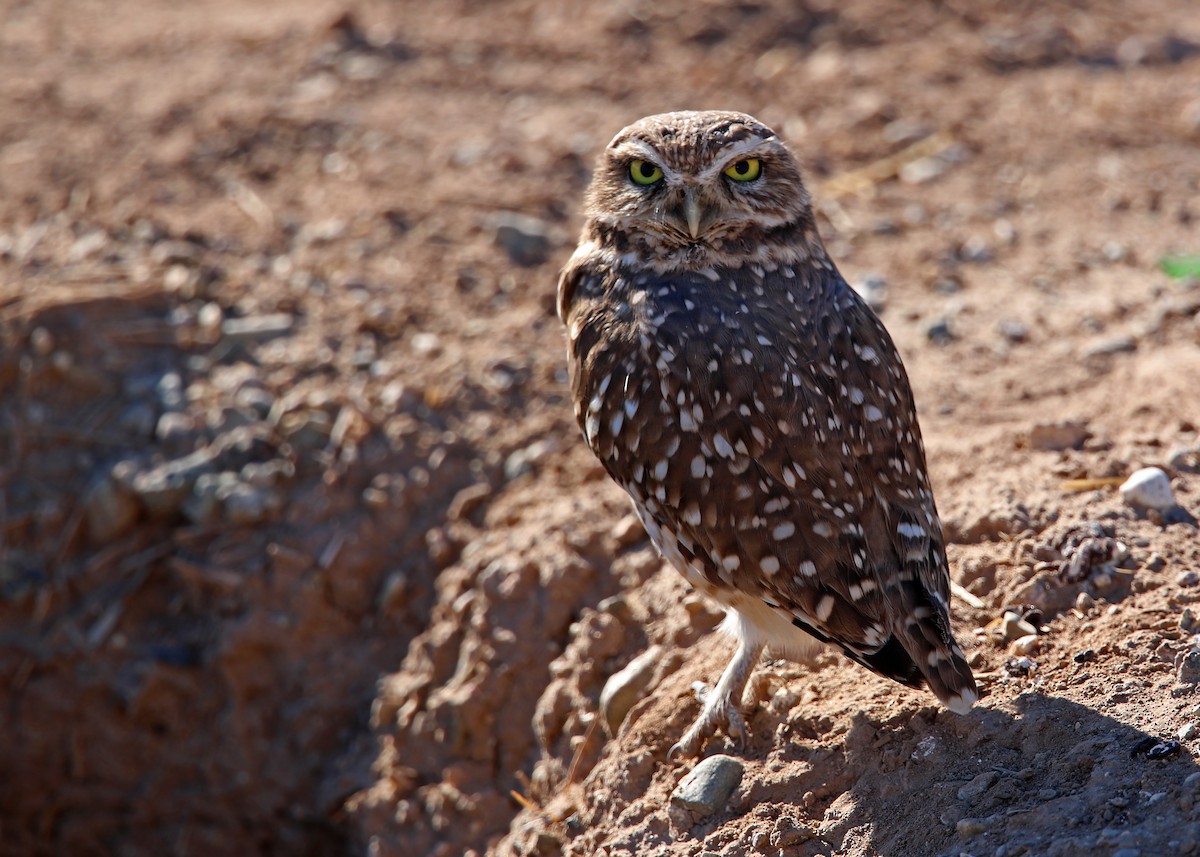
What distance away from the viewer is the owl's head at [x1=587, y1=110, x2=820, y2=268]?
4266mm

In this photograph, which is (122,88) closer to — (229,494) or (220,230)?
(220,230)

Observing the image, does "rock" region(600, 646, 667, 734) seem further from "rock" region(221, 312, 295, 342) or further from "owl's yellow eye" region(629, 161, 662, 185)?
"rock" region(221, 312, 295, 342)

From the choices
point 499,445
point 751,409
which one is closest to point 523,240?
point 499,445

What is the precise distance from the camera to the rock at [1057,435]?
201 inches

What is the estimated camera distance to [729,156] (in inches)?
168

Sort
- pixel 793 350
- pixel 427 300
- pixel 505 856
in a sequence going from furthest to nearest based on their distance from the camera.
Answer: pixel 427 300 < pixel 505 856 < pixel 793 350

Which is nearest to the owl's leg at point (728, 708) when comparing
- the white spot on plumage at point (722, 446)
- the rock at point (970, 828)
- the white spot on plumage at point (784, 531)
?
the white spot on plumage at point (784, 531)

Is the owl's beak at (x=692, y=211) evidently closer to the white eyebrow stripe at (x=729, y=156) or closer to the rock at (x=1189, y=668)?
the white eyebrow stripe at (x=729, y=156)

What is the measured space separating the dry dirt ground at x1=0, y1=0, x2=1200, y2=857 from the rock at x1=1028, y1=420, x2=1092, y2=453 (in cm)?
2

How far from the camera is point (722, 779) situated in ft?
13.8

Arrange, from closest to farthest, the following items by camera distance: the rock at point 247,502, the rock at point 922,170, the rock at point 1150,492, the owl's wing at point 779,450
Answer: the owl's wing at point 779,450 < the rock at point 1150,492 < the rock at point 247,502 < the rock at point 922,170

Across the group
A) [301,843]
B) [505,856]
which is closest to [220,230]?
[301,843]

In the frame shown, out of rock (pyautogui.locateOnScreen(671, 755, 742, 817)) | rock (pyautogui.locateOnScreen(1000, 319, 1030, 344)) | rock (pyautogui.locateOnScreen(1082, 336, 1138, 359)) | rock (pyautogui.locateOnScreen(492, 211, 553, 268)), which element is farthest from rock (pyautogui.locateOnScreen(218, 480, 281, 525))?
rock (pyautogui.locateOnScreen(1082, 336, 1138, 359))

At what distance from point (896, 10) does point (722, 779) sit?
6651mm
